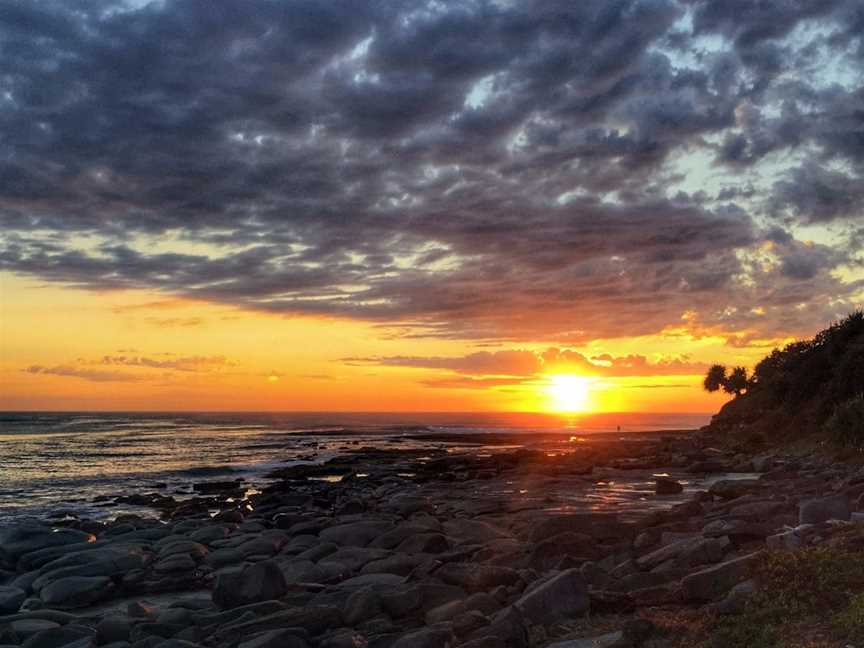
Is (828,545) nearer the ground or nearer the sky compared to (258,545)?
nearer the sky

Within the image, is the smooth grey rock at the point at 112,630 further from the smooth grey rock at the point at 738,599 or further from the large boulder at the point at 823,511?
the large boulder at the point at 823,511

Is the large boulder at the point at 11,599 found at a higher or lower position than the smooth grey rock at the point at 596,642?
lower

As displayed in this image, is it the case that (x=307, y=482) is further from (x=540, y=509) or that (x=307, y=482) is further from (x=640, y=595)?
(x=640, y=595)

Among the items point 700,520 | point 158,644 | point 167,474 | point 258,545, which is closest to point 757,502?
point 700,520

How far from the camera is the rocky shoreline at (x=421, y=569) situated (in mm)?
10102

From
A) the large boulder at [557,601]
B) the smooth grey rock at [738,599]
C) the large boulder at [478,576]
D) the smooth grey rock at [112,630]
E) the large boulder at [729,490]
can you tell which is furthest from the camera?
the large boulder at [729,490]

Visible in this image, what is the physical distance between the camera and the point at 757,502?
59.7 ft

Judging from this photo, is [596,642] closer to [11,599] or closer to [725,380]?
[11,599]

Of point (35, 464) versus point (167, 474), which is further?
point (35, 464)

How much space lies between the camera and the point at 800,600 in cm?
847

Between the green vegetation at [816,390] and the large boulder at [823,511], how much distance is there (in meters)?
18.3

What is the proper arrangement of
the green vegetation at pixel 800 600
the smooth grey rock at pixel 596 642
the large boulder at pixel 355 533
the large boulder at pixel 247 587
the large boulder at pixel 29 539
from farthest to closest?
the large boulder at pixel 29 539, the large boulder at pixel 355 533, the large boulder at pixel 247 587, the smooth grey rock at pixel 596 642, the green vegetation at pixel 800 600

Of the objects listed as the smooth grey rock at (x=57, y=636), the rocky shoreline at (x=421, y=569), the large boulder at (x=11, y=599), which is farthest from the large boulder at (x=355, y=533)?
the smooth grey rock at (x=57, y=636)

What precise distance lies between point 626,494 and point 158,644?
20.7 meters
